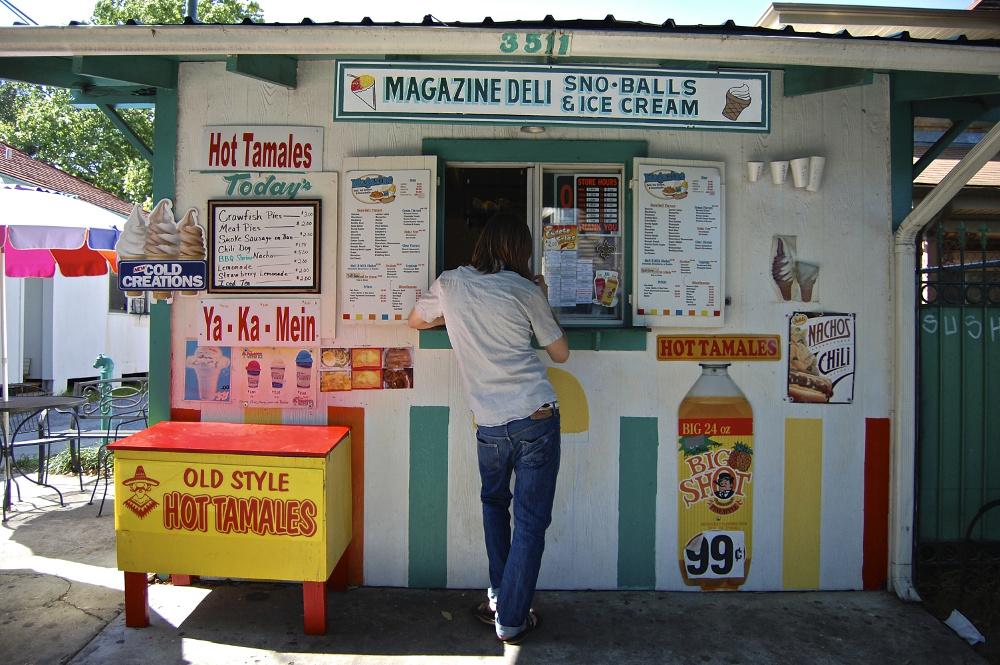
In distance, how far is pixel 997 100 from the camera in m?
4.29

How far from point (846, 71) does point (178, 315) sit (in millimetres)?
4064

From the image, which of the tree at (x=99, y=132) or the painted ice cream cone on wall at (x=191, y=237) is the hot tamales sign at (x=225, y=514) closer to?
the painted ice cream cone on wall at (x=191, y=237)

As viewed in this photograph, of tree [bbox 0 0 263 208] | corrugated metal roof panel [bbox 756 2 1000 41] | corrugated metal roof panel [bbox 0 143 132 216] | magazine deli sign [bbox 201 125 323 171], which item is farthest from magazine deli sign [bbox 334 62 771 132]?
tree [bbox 0 0 263 208]

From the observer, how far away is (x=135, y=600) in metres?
3.47

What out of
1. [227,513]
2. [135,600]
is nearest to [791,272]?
[227,513]

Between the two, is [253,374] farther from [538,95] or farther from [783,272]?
[783,272]

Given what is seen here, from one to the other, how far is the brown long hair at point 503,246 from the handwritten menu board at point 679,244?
33.6 inches

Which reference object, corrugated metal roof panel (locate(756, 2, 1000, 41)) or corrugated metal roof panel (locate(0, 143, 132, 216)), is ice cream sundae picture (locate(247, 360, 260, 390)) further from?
corrugated metal roof panel (locate(0, 143, 132, 216))

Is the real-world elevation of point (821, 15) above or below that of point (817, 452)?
above

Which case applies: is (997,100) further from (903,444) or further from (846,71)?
(903,444)

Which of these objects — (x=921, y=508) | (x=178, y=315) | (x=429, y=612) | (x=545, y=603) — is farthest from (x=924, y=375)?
(x=178, y=315)

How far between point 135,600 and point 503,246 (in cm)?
259

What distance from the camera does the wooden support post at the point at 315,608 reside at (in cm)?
338

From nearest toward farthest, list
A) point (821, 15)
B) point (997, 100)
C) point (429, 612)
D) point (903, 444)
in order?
point (429, 612) < point (903, 444) < point (997, 100) < point (821, 15)
